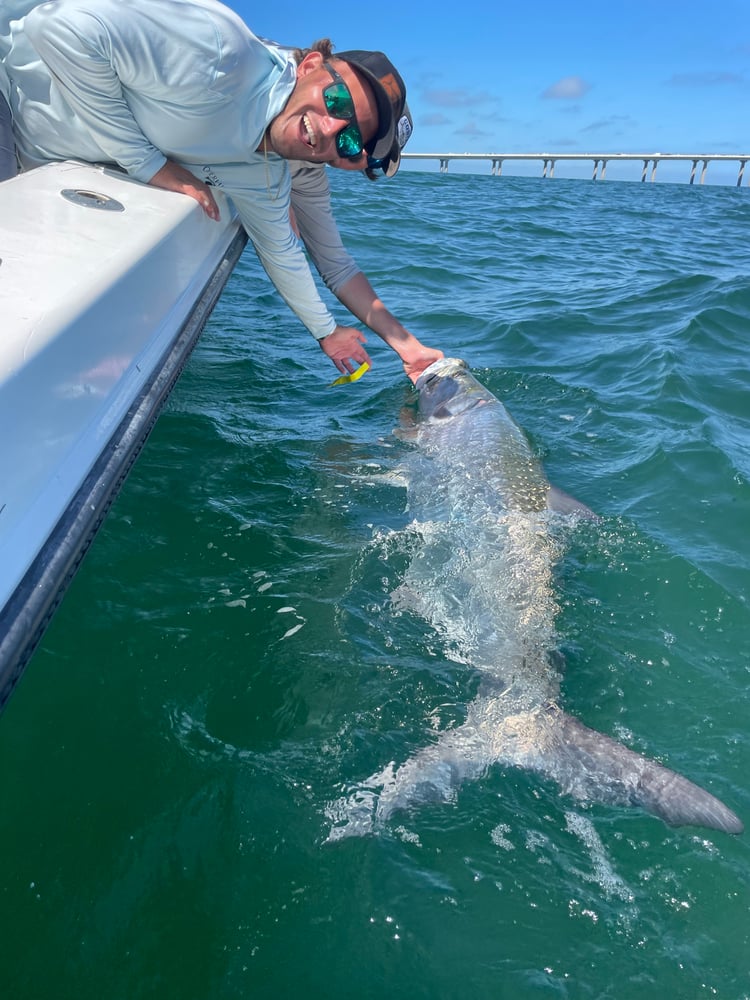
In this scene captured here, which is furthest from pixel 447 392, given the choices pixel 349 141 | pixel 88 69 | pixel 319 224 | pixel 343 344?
pixel 88 69

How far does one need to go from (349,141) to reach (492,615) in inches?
91.7

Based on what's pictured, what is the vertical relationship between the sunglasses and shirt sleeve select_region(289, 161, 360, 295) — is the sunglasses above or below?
above

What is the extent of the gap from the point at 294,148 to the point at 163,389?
140 cm

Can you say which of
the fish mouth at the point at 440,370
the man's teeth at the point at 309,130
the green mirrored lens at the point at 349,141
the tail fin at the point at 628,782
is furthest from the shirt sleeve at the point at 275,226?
the tail fin at the point at 628,782

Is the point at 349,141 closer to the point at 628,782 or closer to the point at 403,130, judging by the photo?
the point at 403,130

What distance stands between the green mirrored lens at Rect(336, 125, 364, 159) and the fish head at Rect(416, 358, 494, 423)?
7.05 ft

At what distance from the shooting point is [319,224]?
513 cm

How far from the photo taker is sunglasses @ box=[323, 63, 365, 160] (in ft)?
10.9

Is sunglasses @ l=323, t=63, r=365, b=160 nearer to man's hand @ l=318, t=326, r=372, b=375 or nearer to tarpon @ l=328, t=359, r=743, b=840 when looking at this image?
man's hand @ l=318, t=326, r=372, b=375

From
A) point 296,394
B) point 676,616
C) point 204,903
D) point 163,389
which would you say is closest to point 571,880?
point 204,903

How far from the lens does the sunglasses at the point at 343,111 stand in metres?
3.31

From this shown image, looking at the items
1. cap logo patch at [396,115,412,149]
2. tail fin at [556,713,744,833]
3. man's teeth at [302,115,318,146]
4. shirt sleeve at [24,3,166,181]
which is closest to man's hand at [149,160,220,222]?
shirt sleeve at [24,3,166,181]

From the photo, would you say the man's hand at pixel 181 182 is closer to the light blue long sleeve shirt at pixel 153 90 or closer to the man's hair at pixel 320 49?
the light blue long sleeve shirt at pixel 153 90

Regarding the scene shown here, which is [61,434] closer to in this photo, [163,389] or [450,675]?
[163,389]
